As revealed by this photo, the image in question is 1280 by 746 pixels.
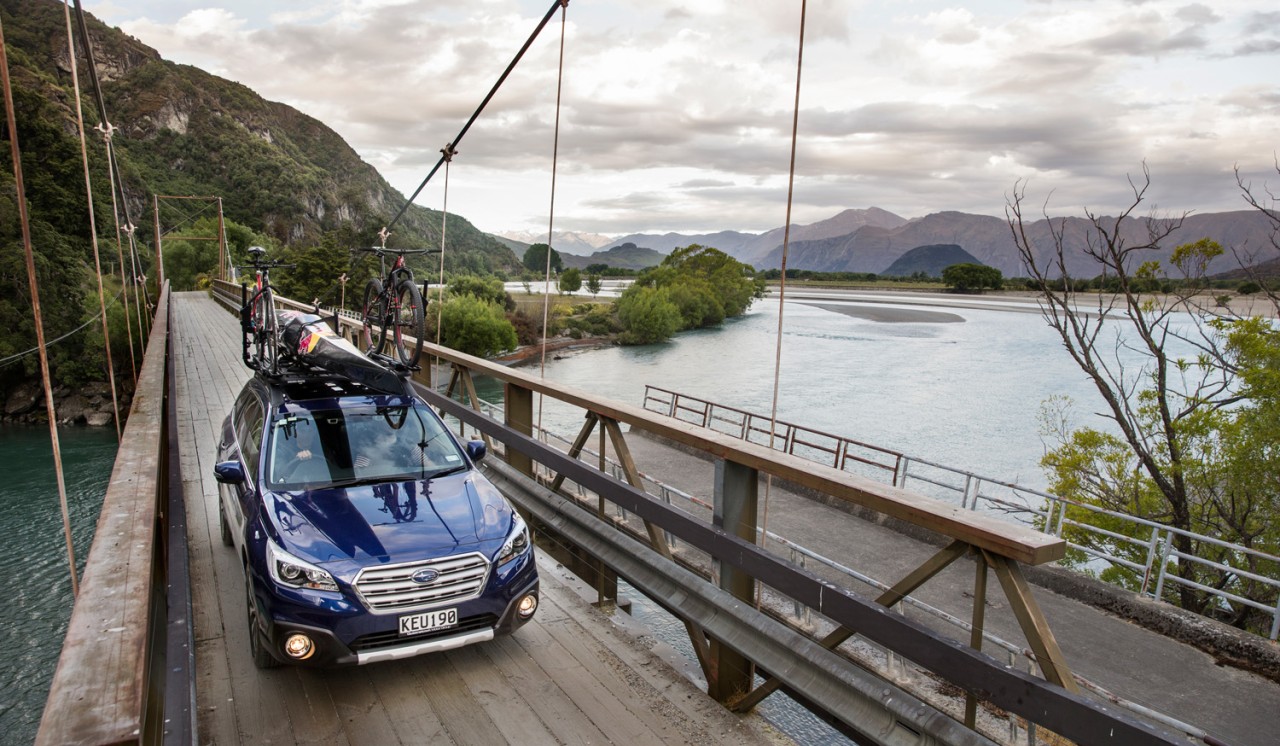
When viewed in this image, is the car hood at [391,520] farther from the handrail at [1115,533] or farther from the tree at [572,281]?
the tree at [572,281]

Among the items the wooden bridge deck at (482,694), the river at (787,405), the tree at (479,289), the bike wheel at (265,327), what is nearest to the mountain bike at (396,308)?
the bike wheel at (265,327)

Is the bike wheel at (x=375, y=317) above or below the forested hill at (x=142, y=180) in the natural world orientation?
below

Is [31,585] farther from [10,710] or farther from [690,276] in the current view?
[690,276]

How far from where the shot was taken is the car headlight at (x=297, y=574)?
3.46 m

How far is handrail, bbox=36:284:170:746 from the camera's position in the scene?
165 centimetres

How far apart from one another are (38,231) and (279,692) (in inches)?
2437

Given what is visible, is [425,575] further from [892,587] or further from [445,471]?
[892,587]

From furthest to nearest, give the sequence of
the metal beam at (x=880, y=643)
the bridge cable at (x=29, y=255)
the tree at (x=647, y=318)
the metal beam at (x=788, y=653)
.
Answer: the tree at (x=647, y=318)
the bridge cable at (x=29, y=255)
the metal beam at (x=788, y=653)
the metal beam at (x=880, y=643)

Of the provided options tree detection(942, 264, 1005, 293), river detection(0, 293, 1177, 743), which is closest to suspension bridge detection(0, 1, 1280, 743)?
river detection(0, 293, 1177, 743)

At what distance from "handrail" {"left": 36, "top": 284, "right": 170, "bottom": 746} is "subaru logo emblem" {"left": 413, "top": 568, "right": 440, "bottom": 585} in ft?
3.29

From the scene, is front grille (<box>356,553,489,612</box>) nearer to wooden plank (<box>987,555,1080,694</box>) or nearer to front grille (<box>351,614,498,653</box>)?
front grille (<box>351,614,498,653</box>)

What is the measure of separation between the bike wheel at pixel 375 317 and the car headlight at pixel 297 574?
495 cm

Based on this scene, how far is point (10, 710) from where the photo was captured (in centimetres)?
1880

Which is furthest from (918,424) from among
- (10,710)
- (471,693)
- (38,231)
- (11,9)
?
(11,9)
